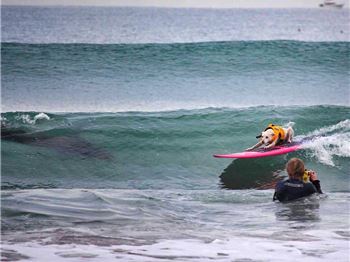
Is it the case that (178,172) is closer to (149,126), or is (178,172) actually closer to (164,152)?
(164,152)

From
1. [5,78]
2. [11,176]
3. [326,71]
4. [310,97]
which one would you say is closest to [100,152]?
[11,176]

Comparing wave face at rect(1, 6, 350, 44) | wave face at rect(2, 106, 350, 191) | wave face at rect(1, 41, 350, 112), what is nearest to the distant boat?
wave face at rect(1, 6, 350, 44)

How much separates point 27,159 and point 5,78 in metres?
3.13

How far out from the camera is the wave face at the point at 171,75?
13.4 meters

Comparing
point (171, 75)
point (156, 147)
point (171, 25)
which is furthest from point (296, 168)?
point (171, 25)

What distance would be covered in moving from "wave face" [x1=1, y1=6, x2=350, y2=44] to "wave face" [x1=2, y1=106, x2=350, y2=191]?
7.17 feet

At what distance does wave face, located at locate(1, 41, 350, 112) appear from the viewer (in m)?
13.4

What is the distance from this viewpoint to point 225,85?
1435 centimetres

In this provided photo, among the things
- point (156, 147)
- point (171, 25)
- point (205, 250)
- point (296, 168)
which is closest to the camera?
point (205, 250)

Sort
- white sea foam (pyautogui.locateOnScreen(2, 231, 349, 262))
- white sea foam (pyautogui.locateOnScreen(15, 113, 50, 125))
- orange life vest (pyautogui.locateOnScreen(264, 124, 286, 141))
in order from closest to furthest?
white sea foam (pyautogui.locateOnScreen(2, 231, 349, 262)) → orange life vest (pyautogui.locateOnScreen(264, 124, 286, 141)) → white sea foam (pyautogui.locateOnScreen(15, 113, 50, 125))

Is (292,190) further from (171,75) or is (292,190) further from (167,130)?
(171,75)

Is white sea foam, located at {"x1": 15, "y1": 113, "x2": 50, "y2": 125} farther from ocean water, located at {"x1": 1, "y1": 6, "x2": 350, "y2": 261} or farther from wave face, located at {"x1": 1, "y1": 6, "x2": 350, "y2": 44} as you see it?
wave face, located at {"x1": 1, "y1": 6, "x2": 350, "y2": 44}

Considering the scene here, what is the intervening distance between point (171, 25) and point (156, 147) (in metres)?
3.75

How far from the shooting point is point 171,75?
47.7ft
